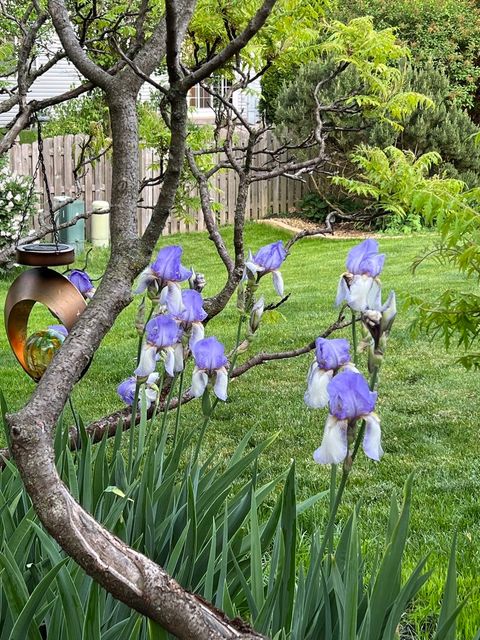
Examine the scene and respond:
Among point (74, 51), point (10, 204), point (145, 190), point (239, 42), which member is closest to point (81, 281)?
point (74, 51)

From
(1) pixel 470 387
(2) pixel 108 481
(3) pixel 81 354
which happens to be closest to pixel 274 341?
(1) pixel 470 387

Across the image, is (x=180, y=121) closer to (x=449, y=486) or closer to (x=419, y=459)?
(x=449, y=486)

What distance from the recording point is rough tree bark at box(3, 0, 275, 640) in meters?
0.92

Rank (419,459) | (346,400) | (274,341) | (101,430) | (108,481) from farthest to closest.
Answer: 1. (274,341)
2. (419,459)
3. (101,430)
4. (108,481)
5. (346,400)

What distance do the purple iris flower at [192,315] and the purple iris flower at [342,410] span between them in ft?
2.38

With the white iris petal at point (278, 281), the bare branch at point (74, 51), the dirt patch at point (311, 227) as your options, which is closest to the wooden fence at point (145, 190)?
the dirt patch at point (311, 227)

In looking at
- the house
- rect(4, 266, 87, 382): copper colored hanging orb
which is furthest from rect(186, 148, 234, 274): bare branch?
the house

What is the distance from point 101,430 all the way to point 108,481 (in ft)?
3.61

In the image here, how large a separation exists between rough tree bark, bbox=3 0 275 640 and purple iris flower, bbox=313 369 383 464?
1.41ft

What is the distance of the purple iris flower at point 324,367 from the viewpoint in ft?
4.82

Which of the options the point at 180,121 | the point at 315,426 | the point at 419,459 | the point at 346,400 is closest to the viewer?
the point at 346,400

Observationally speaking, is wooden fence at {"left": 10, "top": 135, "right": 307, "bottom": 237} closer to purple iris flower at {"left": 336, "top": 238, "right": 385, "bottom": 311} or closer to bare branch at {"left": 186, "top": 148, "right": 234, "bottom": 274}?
bare branch at {"left": 186, "top": 148, "right": 234, "bottom": 274}

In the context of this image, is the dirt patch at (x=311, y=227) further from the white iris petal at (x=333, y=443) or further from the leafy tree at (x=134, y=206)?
the white iris petal at (x=333, y=443)

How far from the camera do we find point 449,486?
4.30m
